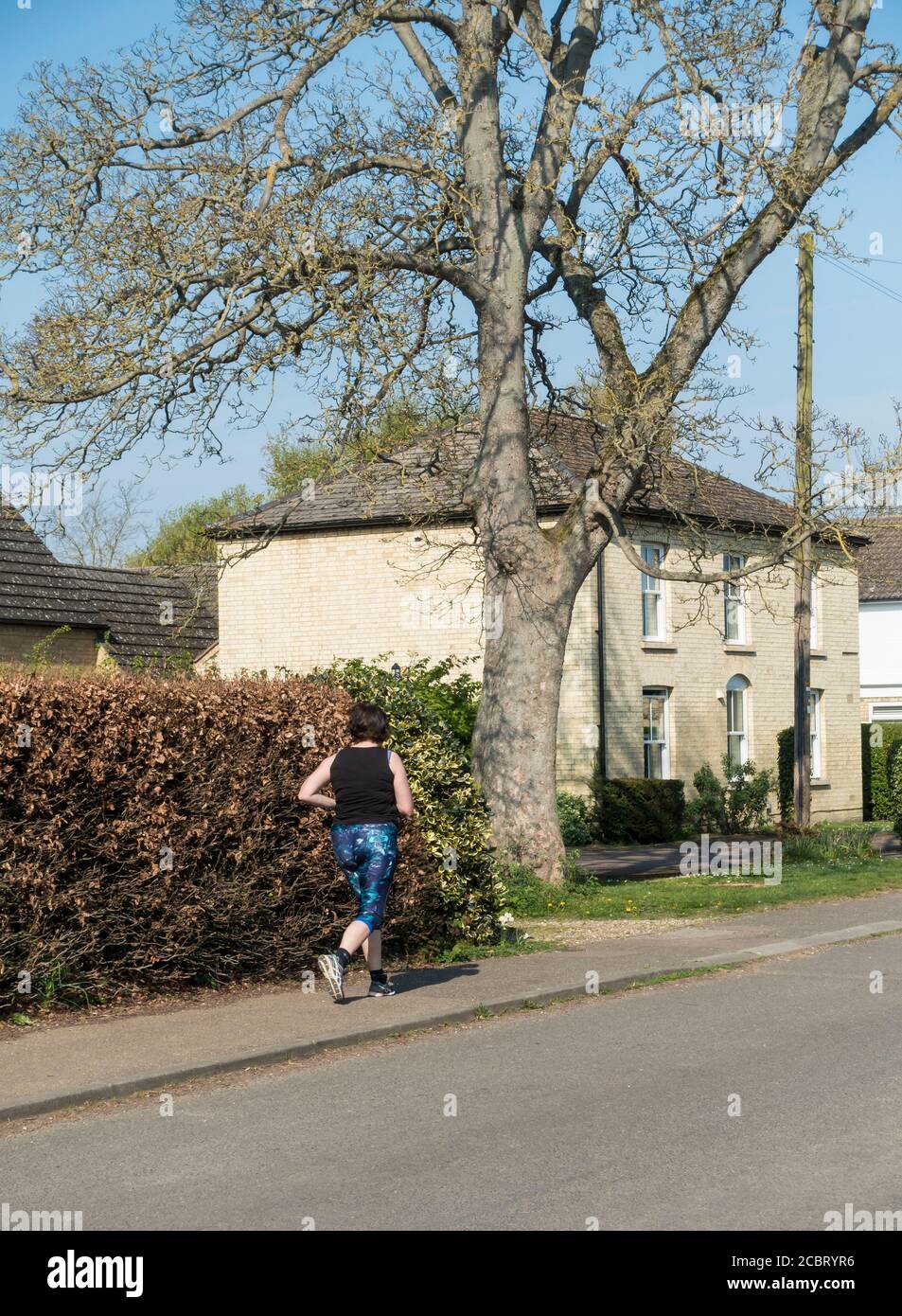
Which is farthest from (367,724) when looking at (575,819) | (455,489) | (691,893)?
(575,819)

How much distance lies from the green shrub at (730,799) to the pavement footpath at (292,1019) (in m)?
18.6

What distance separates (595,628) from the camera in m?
30.7

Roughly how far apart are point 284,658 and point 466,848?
22.6 m

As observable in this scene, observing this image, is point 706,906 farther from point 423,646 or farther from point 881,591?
point 881,591

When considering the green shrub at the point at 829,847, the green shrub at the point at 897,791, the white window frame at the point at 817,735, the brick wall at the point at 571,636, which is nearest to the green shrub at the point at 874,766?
the white window frame at the point at 817,735

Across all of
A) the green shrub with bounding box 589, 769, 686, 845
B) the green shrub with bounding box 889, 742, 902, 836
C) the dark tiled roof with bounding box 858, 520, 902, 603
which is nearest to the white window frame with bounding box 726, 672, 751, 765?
the green shrub with bounding box 589, 769, 686, 845

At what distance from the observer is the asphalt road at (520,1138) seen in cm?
576

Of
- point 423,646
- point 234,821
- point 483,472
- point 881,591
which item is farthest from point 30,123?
point 881,591

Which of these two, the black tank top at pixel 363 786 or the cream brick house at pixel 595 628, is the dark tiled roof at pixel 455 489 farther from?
the black tank top at pixel 363 786

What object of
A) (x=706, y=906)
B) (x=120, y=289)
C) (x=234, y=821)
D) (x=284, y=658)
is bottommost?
(x=706, y=906)

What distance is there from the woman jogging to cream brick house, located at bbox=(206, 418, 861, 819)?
18.0 metres

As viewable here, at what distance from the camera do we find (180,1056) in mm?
8586

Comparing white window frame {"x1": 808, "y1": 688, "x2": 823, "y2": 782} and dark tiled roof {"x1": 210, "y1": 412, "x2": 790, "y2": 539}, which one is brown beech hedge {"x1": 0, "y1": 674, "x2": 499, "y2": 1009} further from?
white window frame {"x1": 808, "y1": 688, "x2": 823, "y2": 782}

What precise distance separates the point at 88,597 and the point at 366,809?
61.5 ft
